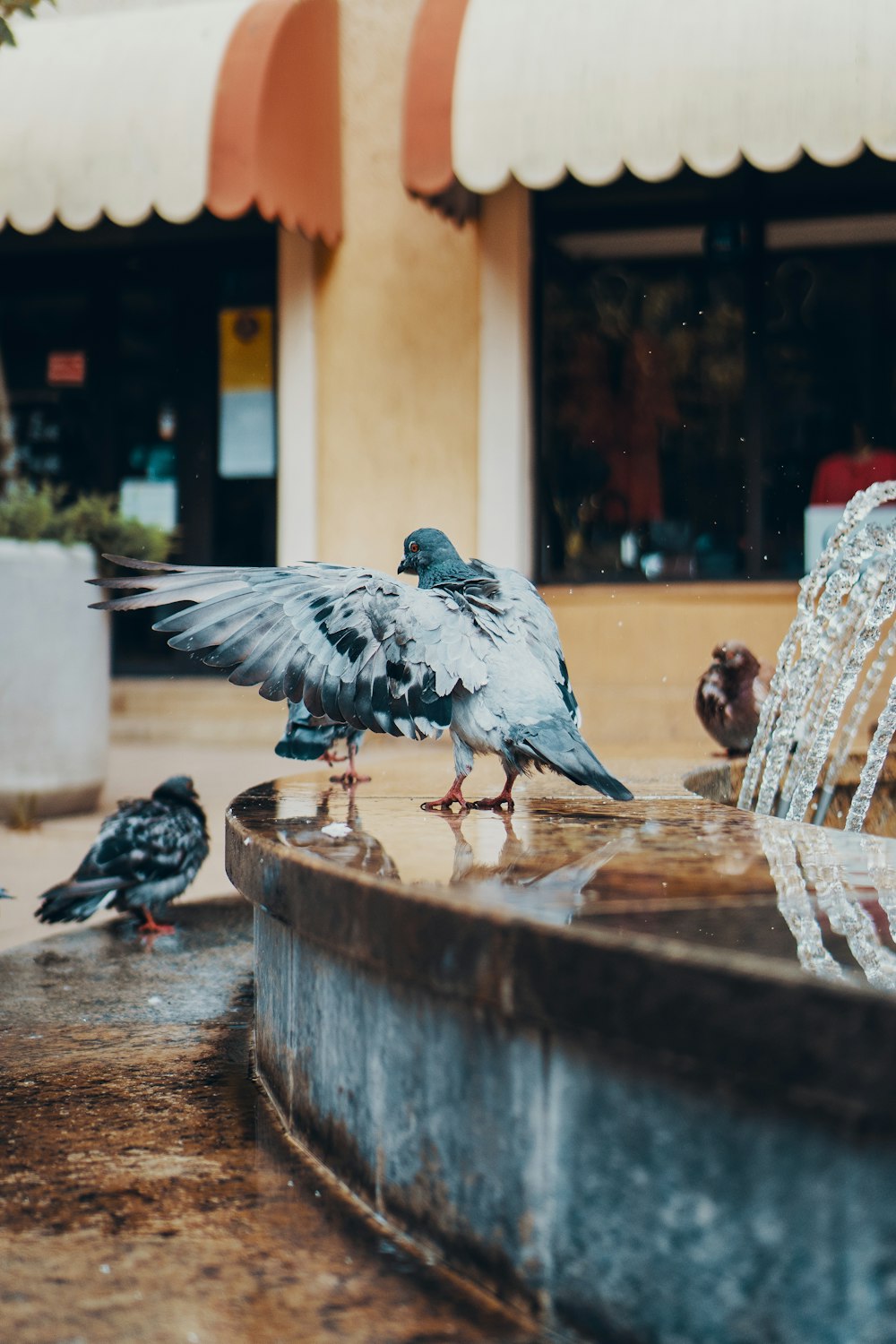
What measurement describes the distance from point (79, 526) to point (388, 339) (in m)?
2.94

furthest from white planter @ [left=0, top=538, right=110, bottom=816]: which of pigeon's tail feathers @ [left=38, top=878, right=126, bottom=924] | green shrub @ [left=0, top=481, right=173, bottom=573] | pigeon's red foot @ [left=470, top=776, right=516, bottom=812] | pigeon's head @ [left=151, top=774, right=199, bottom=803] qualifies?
pigeon's red foot @ [left=470, top=776, right=516, bottom=812]

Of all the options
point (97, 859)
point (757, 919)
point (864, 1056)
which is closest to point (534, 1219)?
point (757, 919)

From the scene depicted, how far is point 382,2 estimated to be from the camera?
9.16 metres

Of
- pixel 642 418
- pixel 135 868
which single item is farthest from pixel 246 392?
pixel 135 868

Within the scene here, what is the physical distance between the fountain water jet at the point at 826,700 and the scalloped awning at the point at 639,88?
134 inches

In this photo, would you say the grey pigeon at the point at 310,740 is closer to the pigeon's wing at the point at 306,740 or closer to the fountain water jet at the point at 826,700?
the pigeon's wing at the point at 306,740

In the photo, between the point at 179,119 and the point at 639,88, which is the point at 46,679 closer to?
the point at 179,119

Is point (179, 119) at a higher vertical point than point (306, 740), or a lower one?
higher

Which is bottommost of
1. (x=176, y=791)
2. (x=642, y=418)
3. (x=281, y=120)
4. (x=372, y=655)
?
(x=176, y=791)

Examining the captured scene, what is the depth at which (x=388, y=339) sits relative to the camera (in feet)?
30.3

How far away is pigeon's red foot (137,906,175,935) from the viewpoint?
→ 4.22m

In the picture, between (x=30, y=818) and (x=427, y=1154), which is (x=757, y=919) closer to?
(x=427, y=1154)

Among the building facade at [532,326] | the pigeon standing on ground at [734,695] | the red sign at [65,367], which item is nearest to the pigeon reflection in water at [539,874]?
the pigeon standing on ground at [734,695]

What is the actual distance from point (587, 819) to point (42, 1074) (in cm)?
115
